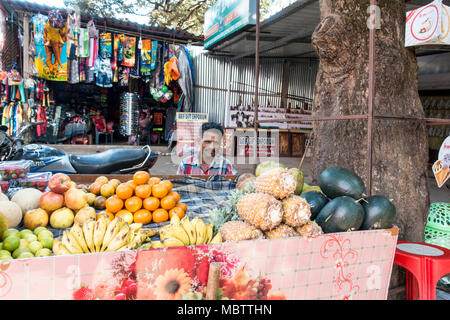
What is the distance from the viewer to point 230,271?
1499mm

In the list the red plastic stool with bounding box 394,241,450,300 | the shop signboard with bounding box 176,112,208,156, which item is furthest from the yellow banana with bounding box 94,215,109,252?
the shop signboard with bounding box 176,112,208,156

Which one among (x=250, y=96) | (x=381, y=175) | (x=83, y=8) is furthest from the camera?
(x=83, y=8)

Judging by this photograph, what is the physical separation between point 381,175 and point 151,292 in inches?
82.4

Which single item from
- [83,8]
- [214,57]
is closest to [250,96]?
[214,57]

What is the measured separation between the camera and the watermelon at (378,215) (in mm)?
1934

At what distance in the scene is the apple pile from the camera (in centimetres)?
212

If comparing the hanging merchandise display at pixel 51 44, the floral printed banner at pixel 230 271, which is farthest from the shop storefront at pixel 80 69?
the floral printed banner at pixel 230 271

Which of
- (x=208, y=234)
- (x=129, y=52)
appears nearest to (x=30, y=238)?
(x=208, y=234)

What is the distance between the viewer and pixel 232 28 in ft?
22.9

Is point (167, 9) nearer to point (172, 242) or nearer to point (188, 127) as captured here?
point (188, 127)

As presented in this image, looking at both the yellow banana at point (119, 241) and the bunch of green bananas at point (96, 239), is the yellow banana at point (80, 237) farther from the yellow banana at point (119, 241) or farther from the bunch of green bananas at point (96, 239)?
the yellow banana at point (119, 241)

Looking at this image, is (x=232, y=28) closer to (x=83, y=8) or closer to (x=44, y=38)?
(x=44, y=38)

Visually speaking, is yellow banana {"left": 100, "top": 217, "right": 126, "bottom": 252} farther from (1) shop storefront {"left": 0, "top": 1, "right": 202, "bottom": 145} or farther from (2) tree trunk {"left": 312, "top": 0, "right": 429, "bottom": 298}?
(1) shop storefront {"left": 0, "top": 1, "right": 202, "bottom": 145}

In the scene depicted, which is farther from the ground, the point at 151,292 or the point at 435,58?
the point at 435,58
